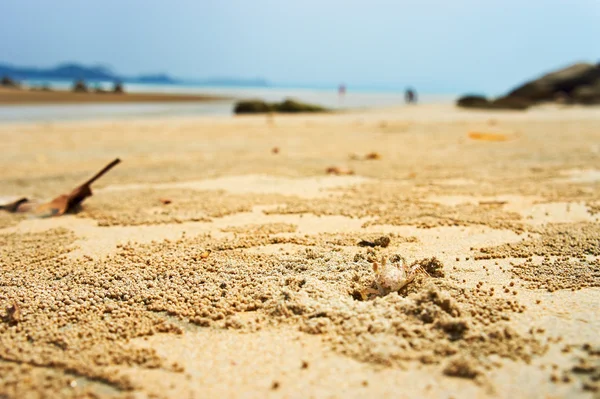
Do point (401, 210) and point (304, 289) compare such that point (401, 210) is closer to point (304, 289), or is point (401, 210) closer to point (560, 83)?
point (304, 289)

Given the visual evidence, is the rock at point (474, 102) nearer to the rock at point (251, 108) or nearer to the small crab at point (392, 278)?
the rock at point (251, 108)

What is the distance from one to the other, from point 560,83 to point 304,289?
2531 centimetres

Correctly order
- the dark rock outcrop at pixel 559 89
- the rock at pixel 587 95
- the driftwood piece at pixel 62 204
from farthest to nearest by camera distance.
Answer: the dark rock outcrop at pixel 559 89, the rock at pixel 587 95, the driftwood piece at pixel 62 204

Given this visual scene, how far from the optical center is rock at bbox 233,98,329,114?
17.8 metres

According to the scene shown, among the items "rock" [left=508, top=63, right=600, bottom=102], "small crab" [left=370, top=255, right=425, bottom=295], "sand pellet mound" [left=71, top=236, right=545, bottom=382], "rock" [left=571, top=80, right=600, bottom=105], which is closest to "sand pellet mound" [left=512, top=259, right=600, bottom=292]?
"sand pellet mound" [left=71, top=236, right=545, bottom=382]

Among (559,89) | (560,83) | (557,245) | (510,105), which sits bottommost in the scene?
(557,245)

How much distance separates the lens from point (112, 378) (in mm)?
1742

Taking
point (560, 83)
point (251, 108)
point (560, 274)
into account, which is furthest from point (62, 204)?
point (560, 83)

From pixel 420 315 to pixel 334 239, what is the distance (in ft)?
3.67

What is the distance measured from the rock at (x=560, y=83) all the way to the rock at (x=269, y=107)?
1126cm

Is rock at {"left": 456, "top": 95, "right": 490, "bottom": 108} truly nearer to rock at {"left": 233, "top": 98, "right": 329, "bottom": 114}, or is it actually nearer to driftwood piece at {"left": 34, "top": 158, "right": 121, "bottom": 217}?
rock at {"left": 233, "top": 98, "right": 329, "bottom": 114}

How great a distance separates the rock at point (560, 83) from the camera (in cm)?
2303

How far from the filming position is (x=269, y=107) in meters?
18.5

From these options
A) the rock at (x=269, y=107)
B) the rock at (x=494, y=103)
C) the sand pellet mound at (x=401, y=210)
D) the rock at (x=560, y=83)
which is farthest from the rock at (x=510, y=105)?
the sand pellet mound at (x=401, y=210)
